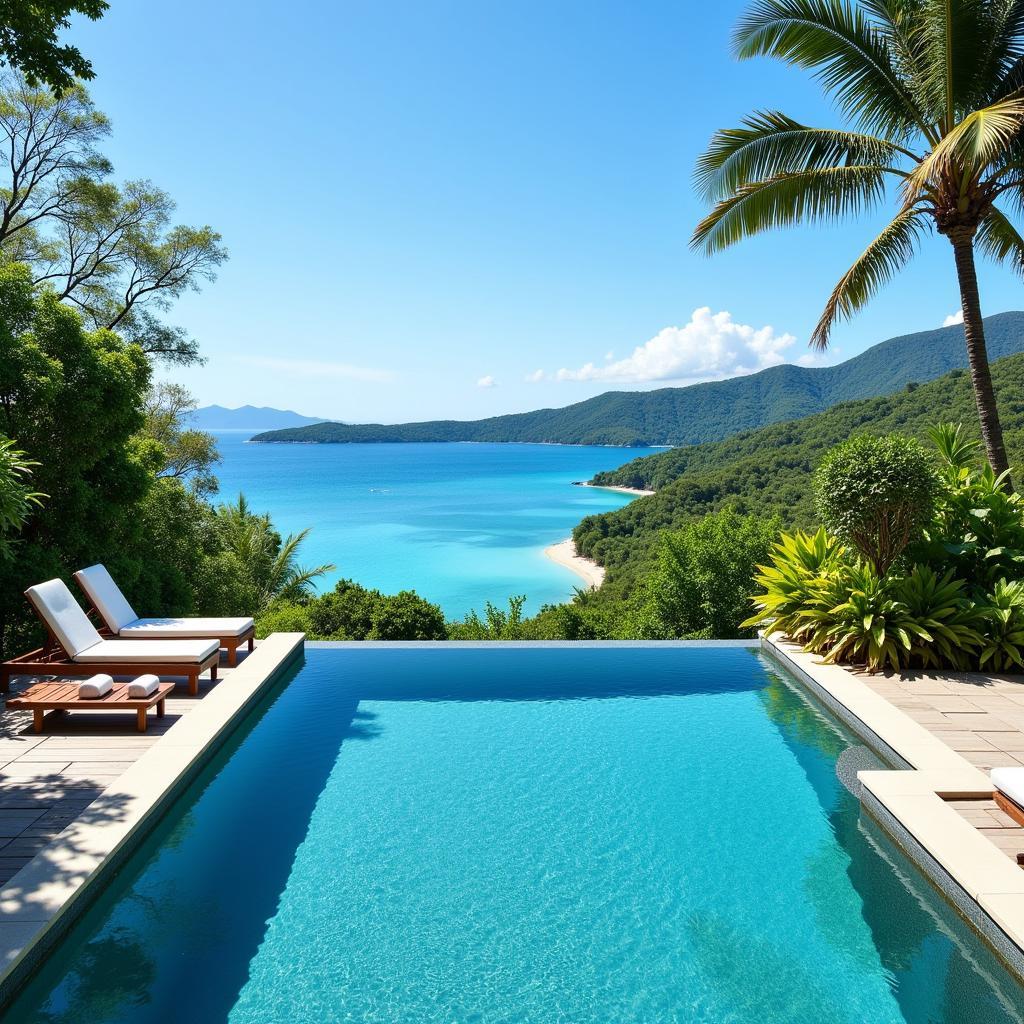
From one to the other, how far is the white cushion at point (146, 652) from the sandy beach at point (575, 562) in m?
35.3

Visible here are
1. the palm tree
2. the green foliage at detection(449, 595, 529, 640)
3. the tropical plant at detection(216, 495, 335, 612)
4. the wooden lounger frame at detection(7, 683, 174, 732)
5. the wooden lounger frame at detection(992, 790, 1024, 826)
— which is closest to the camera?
the wooden lounger frame at detection(992, 790, 1024, 826)

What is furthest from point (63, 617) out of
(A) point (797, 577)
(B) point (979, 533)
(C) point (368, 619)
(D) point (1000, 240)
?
(D) point (1000, 240)

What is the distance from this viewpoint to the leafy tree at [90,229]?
16.1 metres

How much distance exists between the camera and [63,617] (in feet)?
20.0

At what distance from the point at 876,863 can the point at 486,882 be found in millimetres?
2155

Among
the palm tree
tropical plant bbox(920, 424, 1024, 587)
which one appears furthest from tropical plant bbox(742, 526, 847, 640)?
the palm tree

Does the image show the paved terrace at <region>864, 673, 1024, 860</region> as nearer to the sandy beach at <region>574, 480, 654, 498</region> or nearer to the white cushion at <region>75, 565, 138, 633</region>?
the white cushion at <region>75, 565, 138, 633</region>

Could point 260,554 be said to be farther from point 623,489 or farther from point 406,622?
point 623,489

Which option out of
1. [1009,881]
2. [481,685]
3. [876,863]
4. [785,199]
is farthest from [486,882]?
[785,199]

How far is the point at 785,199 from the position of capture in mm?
9156

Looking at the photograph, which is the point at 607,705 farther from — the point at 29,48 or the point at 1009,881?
the point at 29,48

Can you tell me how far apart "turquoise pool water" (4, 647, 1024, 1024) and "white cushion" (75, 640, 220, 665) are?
2.82 feet

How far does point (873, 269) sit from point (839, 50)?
8.97 feet

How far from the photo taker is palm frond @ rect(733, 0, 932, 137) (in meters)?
8.74
